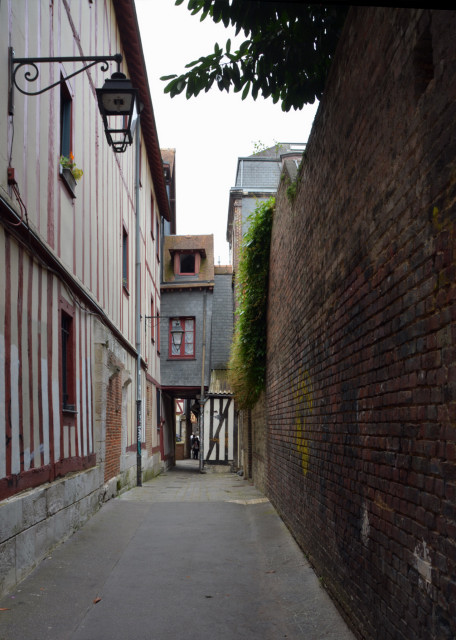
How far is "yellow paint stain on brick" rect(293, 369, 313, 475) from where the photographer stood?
22.1 feet

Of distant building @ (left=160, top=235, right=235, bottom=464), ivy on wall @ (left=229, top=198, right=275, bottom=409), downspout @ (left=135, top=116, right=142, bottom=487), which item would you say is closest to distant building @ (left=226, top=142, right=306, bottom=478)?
distant building @ (left=160, top=235, right=235, bottom=464)

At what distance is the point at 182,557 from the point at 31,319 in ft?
10.2

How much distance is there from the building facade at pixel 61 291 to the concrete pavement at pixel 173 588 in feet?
1.32

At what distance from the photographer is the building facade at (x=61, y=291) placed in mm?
5895

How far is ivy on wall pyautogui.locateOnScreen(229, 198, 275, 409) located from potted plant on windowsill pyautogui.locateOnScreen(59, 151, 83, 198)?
3.81m

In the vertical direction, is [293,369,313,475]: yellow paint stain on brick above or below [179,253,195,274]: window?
below

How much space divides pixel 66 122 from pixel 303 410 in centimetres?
513

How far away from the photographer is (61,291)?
796cm

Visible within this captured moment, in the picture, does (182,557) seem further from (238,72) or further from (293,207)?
(238,72)

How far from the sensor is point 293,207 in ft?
26.3

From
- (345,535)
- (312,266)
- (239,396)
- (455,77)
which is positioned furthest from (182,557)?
(239,396)

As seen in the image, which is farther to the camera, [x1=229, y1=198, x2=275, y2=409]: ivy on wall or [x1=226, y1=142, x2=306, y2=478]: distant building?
[x1=226, y1=142, x2=306, y2=478]: distant building

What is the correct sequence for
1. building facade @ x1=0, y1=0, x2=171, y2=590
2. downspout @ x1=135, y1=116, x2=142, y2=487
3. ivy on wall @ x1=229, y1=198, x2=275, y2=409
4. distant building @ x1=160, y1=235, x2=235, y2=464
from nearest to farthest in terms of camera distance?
building facade @ x1=0, y1=0, x2=171, y2=590 → ivy on wall @ x1=229, y1=198, x2=275, y2=409 → downspout @ x1=135, y1=116, x2=142, y2=487 → distant building @ x1=160, y1=235, x2=235, y2=464

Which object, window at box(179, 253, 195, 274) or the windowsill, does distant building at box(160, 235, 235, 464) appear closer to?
window at box(179, 253, 195, 274)
